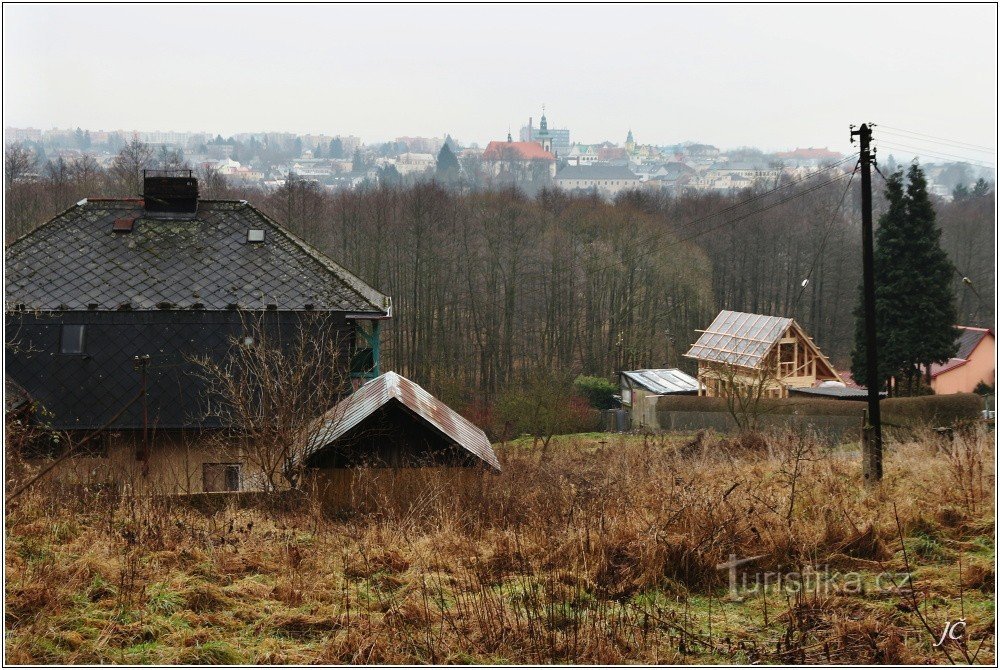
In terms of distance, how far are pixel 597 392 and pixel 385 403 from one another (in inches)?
1222

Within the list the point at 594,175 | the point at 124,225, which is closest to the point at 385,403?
the point at 124,225

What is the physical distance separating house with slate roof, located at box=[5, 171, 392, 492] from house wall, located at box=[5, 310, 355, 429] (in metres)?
0.02

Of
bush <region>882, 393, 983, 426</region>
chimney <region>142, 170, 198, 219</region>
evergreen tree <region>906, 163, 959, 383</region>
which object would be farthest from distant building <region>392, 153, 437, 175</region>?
chimney <region>142, 170, 198, 219</region>

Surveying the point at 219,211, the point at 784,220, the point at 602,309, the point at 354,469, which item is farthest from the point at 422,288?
the point at 354,469

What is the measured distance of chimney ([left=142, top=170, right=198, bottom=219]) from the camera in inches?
736

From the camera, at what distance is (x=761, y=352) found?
1412 inches

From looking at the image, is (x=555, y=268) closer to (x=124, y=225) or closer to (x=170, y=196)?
(x=170, y=196)

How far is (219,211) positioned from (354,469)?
1043 centimetres

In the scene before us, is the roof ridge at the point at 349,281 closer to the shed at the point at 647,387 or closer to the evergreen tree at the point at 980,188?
the shed at the point at 647,387

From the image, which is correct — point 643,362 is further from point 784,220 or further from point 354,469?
point 354,469

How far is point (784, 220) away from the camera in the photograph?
4956 cm

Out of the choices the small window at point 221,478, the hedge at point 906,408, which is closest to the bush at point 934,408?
the hedge at point 906,408

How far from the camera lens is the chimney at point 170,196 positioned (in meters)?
18.7

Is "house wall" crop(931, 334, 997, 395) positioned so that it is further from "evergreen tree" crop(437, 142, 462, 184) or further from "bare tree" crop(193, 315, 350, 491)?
"evergreen tree" crop(437, 142, 462, 184)
